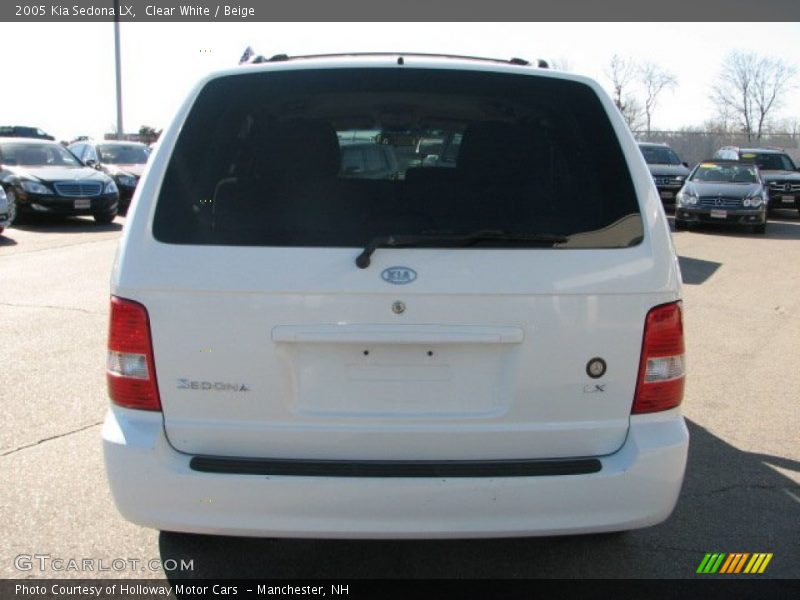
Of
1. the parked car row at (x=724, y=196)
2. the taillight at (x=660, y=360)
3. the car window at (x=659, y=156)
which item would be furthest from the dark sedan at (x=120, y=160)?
the taillight at (x=660, y=360)

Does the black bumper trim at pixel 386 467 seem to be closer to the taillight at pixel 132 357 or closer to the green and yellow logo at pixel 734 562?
the taillight at pixel 132 357

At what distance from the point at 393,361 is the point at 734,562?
6.07 feet

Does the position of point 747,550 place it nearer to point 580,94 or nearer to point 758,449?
point 758,449

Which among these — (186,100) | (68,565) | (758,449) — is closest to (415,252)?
(186,100)

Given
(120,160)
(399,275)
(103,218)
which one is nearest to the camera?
(399,275)

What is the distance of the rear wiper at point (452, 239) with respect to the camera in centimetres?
268

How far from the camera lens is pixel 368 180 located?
2.97 metres

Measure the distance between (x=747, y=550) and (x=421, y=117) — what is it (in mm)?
2319

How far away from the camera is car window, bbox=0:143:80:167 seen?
55.1 feet

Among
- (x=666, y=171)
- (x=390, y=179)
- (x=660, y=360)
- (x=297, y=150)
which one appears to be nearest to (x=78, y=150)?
(x=666, y=171)

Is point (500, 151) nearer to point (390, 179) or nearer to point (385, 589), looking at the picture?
point (390, 179)

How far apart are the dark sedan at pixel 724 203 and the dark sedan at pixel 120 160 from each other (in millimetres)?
12446

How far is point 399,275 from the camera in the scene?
105 inches

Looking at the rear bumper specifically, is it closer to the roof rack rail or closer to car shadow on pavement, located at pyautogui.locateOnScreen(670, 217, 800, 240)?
the roof rack rail
